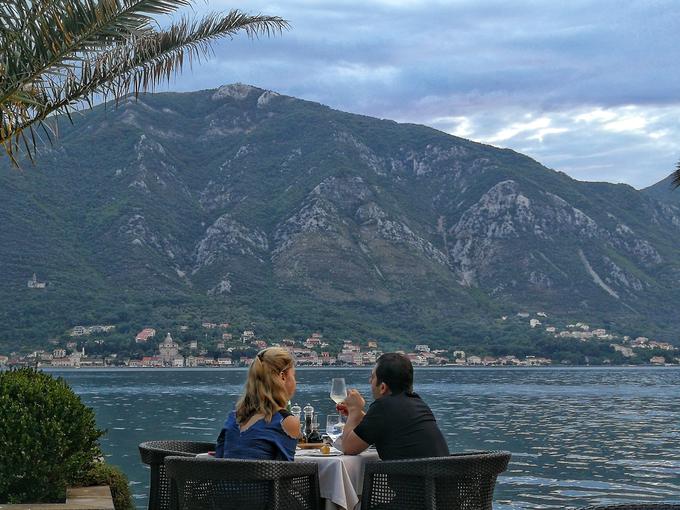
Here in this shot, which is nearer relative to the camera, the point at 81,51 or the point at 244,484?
the point at 244,484

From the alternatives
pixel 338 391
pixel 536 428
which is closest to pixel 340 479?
pixel 338 391

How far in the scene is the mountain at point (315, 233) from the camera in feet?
369

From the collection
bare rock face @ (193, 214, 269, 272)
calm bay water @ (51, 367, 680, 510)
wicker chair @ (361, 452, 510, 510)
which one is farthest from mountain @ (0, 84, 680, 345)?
wicker chair @ (361, 452, 510, 510)

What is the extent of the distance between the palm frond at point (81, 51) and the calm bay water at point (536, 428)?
9790mm

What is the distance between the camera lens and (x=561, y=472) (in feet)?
96.8

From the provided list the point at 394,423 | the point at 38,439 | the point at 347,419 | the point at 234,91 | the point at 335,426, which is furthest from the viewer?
the point at 234,91

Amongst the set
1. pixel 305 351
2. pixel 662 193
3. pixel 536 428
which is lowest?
pixel 536 428

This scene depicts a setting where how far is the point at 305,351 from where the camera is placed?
116 m

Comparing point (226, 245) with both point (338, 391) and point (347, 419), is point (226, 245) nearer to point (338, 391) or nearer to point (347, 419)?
point (338, 391)

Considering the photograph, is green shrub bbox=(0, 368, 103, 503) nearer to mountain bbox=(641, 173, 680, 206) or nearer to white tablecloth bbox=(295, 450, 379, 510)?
white tablecloth bbox=(295, 450, 379, 510)

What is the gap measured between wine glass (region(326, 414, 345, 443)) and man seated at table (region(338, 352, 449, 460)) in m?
0.59

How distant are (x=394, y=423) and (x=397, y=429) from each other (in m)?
0.04

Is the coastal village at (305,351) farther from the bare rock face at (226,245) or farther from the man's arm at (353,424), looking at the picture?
the man's arm at (353,424)

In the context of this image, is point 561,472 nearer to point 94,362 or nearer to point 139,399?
point 139,399
